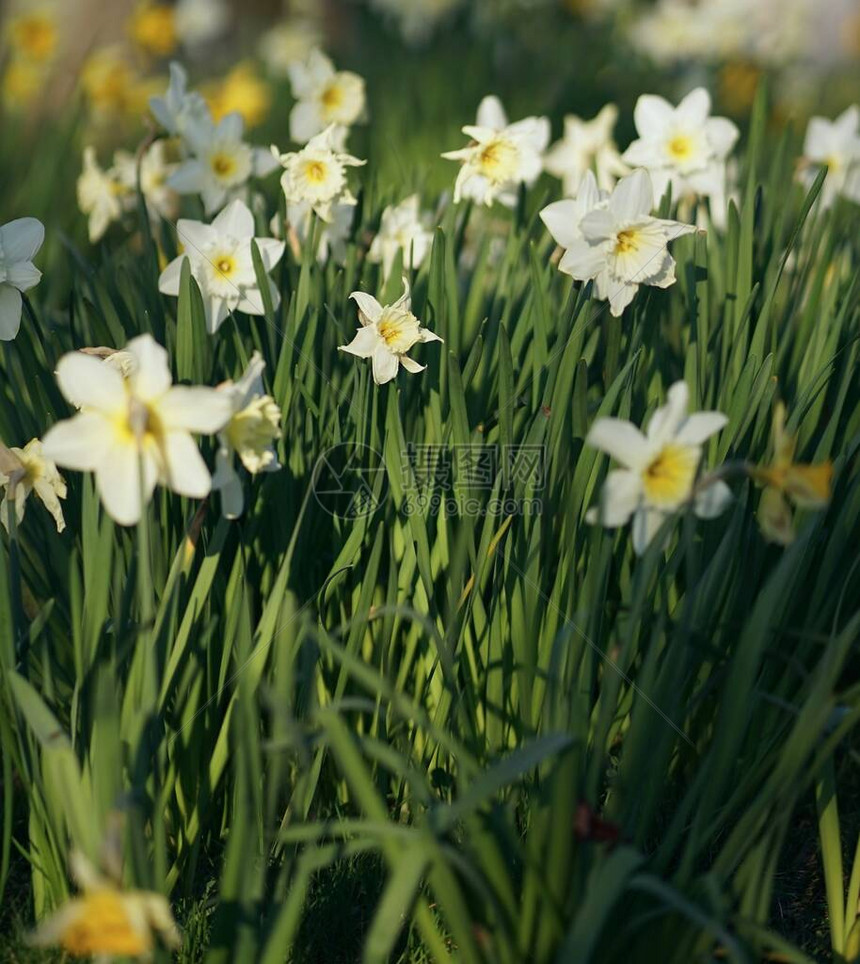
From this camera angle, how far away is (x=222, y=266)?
5.56ft

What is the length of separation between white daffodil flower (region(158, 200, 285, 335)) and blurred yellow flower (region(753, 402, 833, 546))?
34.8 inches

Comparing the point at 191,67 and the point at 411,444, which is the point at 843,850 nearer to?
the point at 411,444

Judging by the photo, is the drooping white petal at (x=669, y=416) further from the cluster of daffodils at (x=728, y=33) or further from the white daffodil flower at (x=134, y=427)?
the cluster of daffodils at (x=728, y=33)

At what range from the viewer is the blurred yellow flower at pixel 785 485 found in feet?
3.58

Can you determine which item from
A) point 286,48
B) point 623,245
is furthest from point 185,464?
point 286,48

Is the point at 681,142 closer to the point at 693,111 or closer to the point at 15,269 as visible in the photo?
the point at 693,111

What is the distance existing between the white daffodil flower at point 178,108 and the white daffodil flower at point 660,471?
138cm

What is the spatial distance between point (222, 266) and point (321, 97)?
84cm

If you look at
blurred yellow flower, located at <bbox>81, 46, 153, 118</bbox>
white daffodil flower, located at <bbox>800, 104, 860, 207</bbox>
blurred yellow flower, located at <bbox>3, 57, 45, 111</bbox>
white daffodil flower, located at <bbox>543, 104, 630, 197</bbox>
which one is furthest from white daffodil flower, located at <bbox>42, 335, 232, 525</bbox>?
blurred yellow flower, located at <bbox>3, 57, 45, 111</bbox>

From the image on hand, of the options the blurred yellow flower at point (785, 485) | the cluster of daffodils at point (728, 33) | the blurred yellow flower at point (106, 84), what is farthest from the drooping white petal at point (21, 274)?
the cluster of daffodils at point (728, 33)

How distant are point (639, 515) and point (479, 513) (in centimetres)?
37

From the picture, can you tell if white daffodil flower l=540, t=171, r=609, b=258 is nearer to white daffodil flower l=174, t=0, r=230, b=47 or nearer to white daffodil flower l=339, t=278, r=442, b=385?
white daffodil flower l=339, t=278, r=442, b=385

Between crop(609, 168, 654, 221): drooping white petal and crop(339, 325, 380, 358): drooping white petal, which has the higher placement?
crop(609, 168, 654, 221): drooping white petal

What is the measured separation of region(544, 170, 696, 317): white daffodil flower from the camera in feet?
5.05
